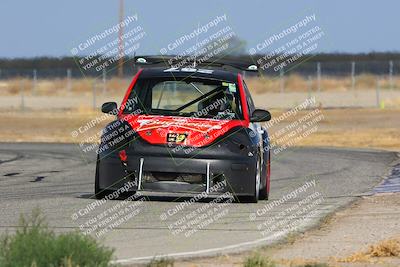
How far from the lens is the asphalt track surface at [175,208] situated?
11281 millimetres

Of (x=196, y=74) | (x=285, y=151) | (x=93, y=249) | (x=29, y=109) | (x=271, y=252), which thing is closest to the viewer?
(x=93, y=249)

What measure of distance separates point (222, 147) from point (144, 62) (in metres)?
2.12

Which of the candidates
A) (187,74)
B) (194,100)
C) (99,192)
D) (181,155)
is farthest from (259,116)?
(99,192)

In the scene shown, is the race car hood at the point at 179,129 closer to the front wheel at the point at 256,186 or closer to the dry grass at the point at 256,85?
the front wheel at the point at 256,186

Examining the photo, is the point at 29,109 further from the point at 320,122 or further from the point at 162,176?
the point at 162,176

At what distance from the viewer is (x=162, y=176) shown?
14.8 metres

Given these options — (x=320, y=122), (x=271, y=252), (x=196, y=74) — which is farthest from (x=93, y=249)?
(x=320, y=122)

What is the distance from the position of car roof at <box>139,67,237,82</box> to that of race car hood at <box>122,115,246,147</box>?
3.41ft

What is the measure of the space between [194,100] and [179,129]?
3.50 feet

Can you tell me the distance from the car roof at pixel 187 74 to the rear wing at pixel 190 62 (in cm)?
15

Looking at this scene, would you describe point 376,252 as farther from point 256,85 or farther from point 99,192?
point 256,85

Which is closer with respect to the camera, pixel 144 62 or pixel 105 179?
pixel 105 179

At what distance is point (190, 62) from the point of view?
1711cm

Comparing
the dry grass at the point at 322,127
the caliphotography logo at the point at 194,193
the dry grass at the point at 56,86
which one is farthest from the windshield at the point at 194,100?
the dry grass at the point at 56,86
